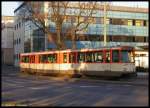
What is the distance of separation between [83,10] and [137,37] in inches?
1444

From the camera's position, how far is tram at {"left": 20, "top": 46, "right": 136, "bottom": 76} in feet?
126

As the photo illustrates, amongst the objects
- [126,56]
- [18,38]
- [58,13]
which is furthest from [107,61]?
[18,38]

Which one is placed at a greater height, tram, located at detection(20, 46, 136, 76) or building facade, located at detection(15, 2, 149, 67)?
building facade, located at detection(15, 2, 149, 67)

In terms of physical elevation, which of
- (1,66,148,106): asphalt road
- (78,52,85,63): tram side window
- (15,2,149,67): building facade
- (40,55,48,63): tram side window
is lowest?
(1,66,148,106): asphalt road

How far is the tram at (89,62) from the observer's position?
3850cm

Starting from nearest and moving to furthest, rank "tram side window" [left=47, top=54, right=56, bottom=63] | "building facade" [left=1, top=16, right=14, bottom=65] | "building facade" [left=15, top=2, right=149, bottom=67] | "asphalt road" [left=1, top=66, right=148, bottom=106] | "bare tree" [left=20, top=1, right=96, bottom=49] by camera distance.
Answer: "asphalt road" [left=1, top=66, right=148, bottom=106], "tram side window" [left=47, top=54, right=56, bottom=63], "bare tree" [left=20, top=1, right=96, bottom=49], "building facade" [left=15, top=2, right=149, bottom=67], "building facade" [left=1, top=16, right=14, bottom=65]

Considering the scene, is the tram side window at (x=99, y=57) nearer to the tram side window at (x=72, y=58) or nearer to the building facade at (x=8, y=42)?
the tram side window at (x=72, y=58)

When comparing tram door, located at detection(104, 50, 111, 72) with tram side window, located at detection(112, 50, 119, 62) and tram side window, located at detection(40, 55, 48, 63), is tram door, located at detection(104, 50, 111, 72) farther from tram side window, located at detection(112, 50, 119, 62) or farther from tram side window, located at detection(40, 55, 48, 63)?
tram side window, located at detection(40, 55, 48, 63)

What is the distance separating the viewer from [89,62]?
136 ft

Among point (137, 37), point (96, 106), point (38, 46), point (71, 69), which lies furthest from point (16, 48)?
point (96, 106)

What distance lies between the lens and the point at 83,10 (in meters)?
58.5

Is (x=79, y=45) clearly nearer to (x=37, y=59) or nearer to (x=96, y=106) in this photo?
(x=37, y=59)

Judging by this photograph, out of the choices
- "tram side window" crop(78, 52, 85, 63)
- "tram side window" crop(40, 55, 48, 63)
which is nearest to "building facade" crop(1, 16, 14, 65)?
"tram side window" crop(40, 55, 48, 63)

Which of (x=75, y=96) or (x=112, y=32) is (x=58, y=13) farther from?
(x=75, y=96)
